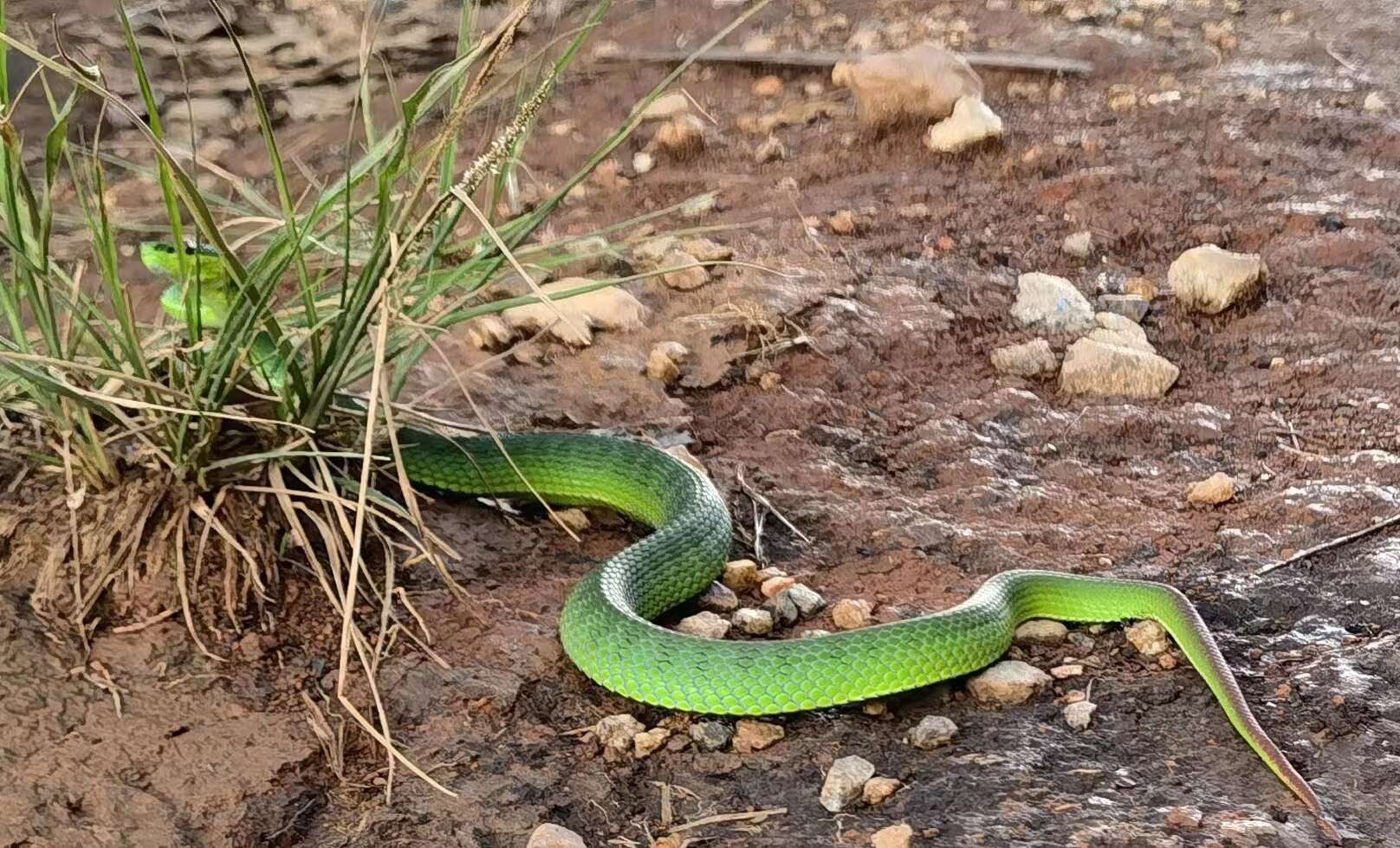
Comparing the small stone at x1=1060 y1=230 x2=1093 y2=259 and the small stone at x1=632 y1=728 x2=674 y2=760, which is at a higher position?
the small stone at x1=1060 y1=230 x2=1093 y2=259

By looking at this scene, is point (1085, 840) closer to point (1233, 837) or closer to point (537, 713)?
point (1233, 837)

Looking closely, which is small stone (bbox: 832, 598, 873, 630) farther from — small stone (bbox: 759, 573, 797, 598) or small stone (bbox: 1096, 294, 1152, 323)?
small stone (bbox: 1096, 294, 1152, 323)

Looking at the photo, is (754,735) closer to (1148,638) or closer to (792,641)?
(792,641)

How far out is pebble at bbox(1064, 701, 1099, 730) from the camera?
2.65 metres

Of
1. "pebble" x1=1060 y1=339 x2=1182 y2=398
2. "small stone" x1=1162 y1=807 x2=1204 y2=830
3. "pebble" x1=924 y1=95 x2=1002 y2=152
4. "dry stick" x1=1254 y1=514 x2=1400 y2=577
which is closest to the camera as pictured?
"small stone" x1=1162 y1=807 x2=1204 y2=830

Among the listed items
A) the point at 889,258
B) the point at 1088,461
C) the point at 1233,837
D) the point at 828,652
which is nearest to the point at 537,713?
the point at 828,652

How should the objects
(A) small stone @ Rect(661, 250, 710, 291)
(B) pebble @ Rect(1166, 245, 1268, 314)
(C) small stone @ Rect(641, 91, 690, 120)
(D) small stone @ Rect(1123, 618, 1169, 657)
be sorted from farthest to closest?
(C) small stone @ Rect(641, 91, 690, 120)
(A) small stone @ Rect(661, 250, 710, 291)
(B) pebble @ Rect(1166, 245, 1268, 314)
(D) small stone @ Rect(1123, 618, 1169, 657)

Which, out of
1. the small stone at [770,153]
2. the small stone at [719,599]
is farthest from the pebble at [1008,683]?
the small stone at [770,153]

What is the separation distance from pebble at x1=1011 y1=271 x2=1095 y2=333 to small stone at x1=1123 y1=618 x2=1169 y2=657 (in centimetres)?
166

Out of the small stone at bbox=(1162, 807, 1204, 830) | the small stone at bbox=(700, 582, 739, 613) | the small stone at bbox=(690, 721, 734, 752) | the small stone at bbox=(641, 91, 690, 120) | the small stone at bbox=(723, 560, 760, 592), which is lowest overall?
the small stone at bbox=(700, 582, 739, 613)

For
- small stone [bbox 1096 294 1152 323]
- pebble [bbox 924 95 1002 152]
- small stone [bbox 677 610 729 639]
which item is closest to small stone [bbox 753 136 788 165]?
pebble [bbox 924 95 1002 152]

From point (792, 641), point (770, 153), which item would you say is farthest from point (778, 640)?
point (770, 153)

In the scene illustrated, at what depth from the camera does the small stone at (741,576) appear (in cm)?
333

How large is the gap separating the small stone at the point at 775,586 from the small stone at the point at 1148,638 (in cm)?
85
